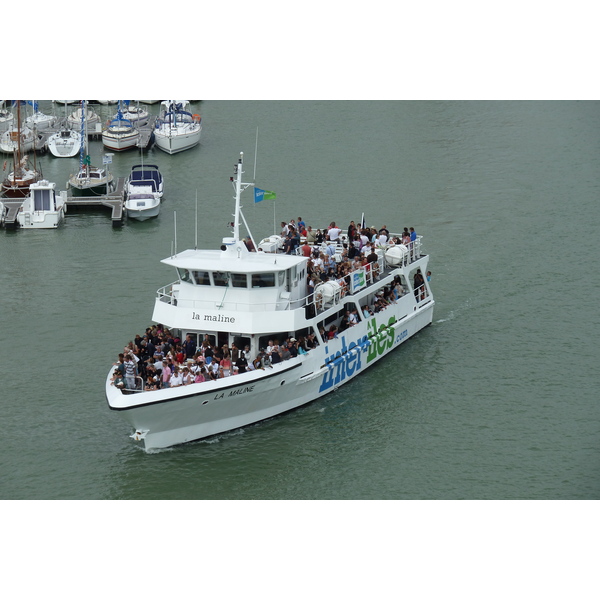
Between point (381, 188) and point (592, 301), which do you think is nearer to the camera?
point (592, 301)

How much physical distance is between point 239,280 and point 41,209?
71.5ft

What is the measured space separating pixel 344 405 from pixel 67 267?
1615 cm

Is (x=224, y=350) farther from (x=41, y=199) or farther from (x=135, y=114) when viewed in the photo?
(x=135, y=114)

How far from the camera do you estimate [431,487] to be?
3312cm

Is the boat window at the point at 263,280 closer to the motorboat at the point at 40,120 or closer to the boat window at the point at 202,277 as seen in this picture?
the boat window at the point at 202,277

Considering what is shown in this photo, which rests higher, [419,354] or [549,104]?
[549,104]

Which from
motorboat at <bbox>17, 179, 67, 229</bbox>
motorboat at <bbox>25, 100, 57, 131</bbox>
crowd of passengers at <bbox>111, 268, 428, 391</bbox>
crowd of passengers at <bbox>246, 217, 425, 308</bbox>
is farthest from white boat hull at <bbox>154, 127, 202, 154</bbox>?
crowd of passengers at <bbox>111, 268, 428, 391</bbox>

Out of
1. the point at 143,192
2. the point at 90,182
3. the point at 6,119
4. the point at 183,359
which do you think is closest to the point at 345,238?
Result: the point at 183,359

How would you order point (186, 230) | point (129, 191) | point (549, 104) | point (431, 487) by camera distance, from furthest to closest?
point (549, 104) → point (129, 191) → point (186, 230) → point (431, 487)

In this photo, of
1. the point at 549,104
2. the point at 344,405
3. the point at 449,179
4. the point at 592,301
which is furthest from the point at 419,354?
the point at 549,104

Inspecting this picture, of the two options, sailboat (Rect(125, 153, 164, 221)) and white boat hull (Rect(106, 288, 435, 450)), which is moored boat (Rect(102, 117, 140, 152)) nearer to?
sailboat (Rect(125, 153, 164, 221))

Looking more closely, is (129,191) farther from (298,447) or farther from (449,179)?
(298,447)

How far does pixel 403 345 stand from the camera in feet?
139

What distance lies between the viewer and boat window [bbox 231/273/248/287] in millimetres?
36000
